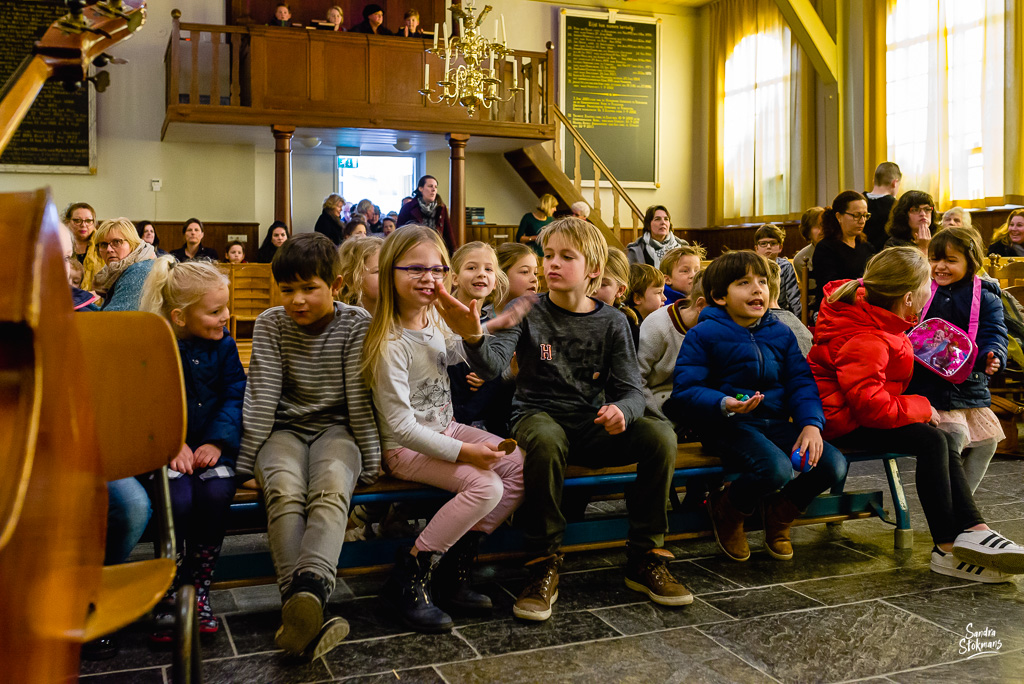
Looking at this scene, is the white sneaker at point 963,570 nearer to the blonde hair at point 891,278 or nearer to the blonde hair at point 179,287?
the blonde hair at point 891,278

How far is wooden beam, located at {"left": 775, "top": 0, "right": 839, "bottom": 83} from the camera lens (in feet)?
30.6

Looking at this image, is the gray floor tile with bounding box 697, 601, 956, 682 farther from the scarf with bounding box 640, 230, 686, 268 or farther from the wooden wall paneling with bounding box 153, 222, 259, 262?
the wooden wall paneling with bounding box 153, 222, 259, 262

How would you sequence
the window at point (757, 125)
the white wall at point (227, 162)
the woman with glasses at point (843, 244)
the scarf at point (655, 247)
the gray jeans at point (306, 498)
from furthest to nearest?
the window at point (757, 125) < the white wall at point (227, 162) < the scarf at point (655, 247) < the woman with glasses at point (843, 244) < the gray jeans at point (306, 498)

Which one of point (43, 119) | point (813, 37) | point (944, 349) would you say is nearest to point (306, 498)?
point (944, 349)

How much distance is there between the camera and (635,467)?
8.52ft

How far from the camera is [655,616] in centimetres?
228

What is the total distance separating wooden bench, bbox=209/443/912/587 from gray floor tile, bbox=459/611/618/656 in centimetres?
32

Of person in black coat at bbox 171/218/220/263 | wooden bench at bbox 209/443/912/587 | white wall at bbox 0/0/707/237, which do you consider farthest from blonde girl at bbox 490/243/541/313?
white wall at bbox 0/0/707/237

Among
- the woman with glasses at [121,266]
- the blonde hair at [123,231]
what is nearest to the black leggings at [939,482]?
the woman with glasses at [121,266]

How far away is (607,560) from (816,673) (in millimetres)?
930

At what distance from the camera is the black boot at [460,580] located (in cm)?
229

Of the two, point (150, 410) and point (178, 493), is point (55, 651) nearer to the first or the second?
point (150, 410)

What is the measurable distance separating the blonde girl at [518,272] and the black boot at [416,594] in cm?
108

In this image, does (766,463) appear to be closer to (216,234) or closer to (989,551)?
(989,551)
